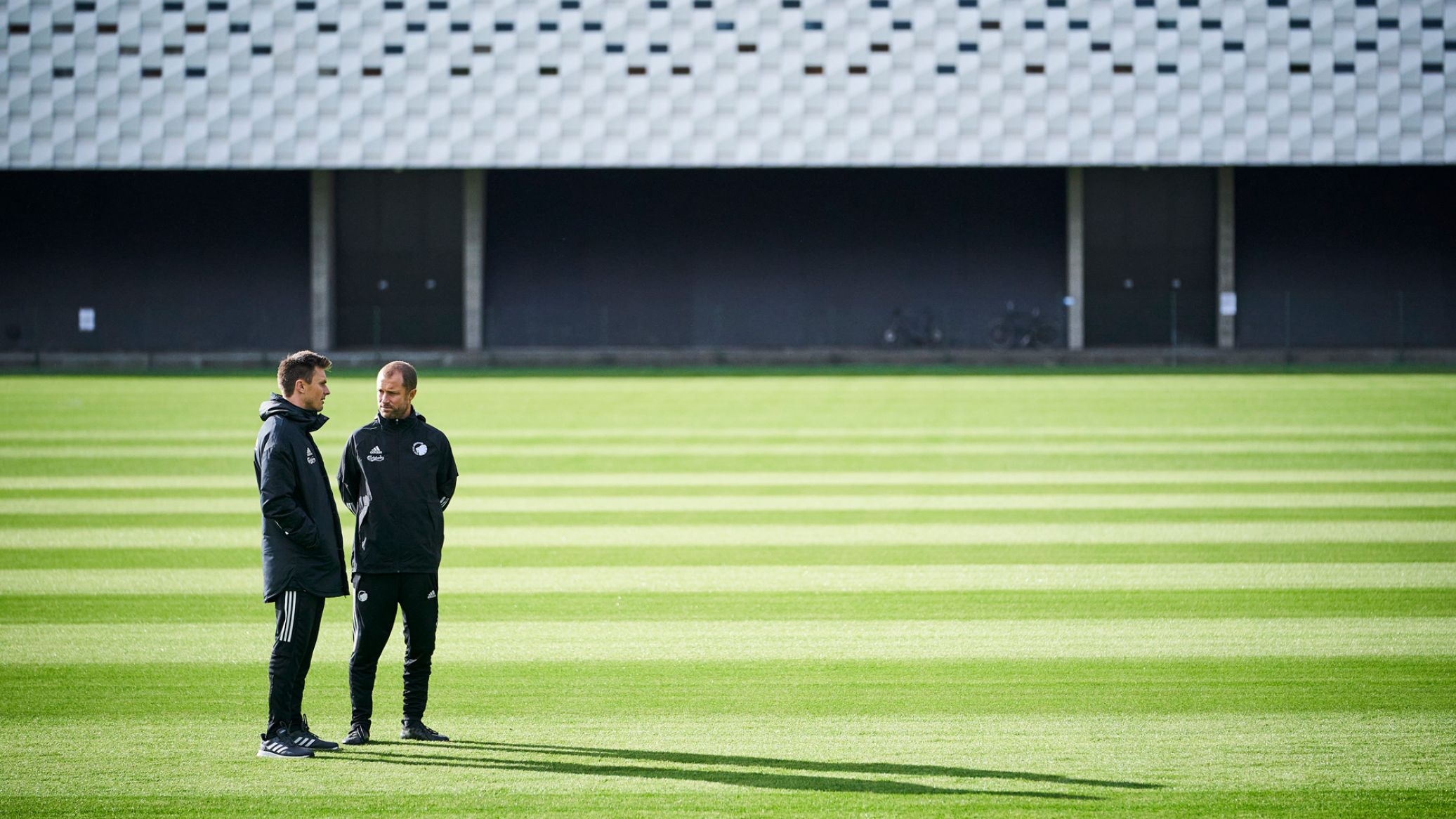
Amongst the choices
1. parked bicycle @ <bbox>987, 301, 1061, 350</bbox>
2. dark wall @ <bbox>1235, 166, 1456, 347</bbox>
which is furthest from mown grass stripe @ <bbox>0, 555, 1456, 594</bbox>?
dark wall @ <bbox>1235, 166, 1456, 347</bbox>

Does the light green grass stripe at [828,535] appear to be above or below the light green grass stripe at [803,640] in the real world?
above

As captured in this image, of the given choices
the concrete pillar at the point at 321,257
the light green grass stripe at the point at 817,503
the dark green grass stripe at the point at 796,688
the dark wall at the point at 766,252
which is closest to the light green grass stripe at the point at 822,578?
the dark green grass stripe at the point at 796,688

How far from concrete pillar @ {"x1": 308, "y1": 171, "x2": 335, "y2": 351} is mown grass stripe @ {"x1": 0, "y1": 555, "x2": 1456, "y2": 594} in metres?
39.7

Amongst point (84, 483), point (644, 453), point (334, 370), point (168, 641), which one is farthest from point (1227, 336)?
point (168, 641)

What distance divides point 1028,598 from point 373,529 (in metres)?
5.09

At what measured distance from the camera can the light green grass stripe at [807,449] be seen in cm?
1909

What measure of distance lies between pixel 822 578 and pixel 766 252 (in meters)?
42.0

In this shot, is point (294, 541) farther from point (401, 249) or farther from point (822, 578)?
point (401, 249)

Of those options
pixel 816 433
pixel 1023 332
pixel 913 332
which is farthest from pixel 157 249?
pixel 816 433

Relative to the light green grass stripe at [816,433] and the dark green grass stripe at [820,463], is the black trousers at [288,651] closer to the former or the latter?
the dark green grass stripe at [820,463]

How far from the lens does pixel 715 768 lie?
6.34 metres

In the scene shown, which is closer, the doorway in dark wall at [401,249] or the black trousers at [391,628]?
the black trousers at [391,628]

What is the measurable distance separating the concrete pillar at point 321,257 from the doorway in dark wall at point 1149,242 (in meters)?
27.1

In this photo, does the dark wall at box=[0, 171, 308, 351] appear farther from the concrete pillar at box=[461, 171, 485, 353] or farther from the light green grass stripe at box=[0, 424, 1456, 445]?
the light green grass stripe at box=[0, 424, 1456, 445]
